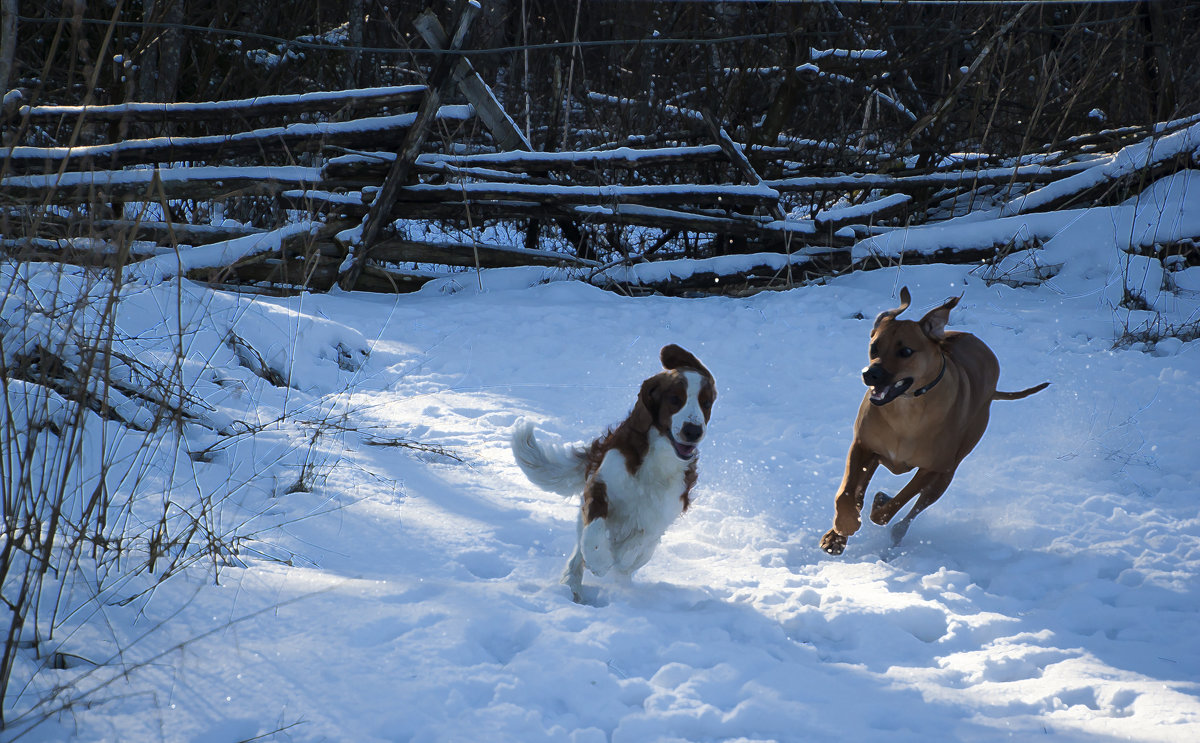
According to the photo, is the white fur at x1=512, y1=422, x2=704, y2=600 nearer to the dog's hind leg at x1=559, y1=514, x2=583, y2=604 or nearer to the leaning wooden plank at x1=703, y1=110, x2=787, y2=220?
the dog's hind leg at x1=559, y1=514, x2=583, y2=604

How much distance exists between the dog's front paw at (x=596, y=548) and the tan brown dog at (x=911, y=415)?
119 centimetres

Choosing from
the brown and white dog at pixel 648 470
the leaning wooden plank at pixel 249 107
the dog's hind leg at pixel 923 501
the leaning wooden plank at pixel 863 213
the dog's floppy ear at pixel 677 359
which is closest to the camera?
the brown and white dog at pixel 648 470

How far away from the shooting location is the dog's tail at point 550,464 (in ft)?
11.4

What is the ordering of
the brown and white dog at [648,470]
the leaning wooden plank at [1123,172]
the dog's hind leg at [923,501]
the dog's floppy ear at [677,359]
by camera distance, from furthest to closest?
the leaning wooden plank at [1123,172], the dog's hind leg at [923,501], the dog's floppy ear at [677,359], the brown and white dog at [648,470]

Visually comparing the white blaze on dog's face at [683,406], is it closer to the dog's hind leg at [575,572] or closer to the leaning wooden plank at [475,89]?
the dog's hind leg at [575,572]

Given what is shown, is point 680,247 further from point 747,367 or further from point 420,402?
point 420,402

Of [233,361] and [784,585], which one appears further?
[233,361]

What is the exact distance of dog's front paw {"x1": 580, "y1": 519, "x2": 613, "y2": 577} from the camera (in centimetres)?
308

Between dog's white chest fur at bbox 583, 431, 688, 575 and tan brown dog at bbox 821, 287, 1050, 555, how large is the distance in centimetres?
91

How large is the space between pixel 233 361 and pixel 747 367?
138 inches

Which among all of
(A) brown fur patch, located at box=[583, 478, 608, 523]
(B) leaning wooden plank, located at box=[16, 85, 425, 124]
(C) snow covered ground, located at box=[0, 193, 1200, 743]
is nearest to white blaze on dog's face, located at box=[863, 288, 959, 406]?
(C) snow covered ground, located at box=[0, 193, 1200, 743]

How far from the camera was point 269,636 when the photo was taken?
226 cm

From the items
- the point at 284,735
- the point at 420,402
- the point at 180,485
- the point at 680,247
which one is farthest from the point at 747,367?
the point at 284,735

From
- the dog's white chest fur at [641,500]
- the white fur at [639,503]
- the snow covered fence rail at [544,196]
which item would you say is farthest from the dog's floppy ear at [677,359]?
the snow covered fence rail at [544,196]
